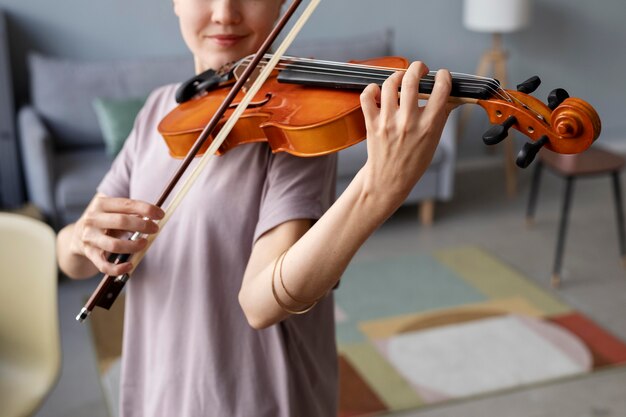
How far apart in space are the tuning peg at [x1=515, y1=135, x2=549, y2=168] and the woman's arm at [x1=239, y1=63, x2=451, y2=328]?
8 cm

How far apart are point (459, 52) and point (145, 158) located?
12.4 ft

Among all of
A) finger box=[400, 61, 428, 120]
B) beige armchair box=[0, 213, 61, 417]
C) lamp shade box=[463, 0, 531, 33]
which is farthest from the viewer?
lamp shade box=[463, 0, 531, 33]

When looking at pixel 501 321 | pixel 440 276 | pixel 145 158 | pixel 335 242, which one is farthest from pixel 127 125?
pixel 335 242

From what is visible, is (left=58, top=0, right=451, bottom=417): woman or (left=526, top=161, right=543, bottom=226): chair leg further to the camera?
(left=526, top=161, right=543, bottom=226): chair leg

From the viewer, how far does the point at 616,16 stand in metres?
4.97

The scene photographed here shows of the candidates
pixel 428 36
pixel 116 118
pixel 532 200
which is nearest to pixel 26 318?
pixel 116 118

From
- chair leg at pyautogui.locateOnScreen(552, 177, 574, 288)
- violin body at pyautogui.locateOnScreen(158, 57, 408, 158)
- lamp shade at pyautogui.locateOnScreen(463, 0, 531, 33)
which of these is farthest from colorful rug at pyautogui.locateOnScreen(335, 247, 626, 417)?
violin body at pyautogui.locateOnScreen(158, 57, 408, 158)

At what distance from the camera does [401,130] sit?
78cm

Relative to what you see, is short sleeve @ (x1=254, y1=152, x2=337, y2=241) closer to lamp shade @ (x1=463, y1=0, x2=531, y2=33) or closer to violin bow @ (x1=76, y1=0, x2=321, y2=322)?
violin bow @ (x1=76, y1=0, x2=321, y2=322)

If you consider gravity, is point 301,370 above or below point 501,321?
above

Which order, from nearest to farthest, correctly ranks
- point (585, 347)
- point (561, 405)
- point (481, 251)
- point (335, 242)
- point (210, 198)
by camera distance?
point (335, 242), point (210, 198), point (561, 405), point (585, 347), point (481, 251)

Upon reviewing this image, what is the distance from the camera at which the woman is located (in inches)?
35.6

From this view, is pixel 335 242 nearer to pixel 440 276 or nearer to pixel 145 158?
pixel 145 158

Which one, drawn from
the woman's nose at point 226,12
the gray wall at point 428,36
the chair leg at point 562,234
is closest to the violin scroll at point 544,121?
the woman's nose at point 226,12
